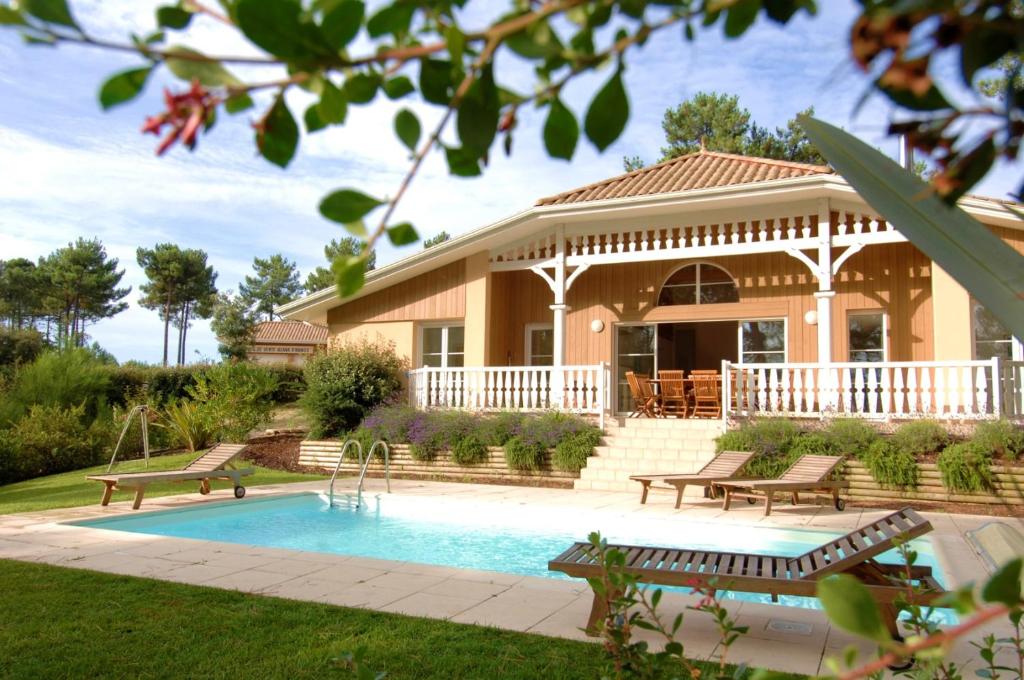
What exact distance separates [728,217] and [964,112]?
1386cm

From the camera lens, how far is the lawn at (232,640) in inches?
142

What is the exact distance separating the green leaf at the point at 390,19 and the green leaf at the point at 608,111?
19 cm

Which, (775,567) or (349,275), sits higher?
(349,275)

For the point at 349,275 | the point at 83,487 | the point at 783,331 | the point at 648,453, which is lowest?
the point at 83,487

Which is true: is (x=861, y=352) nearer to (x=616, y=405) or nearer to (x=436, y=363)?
(x=616, y=405)

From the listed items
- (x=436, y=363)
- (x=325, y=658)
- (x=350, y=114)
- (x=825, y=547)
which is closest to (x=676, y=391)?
(x=436, y=363)

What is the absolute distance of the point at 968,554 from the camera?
6.54 meters

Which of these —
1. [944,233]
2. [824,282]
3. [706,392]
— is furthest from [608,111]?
[706,392]

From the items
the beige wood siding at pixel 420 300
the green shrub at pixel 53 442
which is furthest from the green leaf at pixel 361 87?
the green shrub at pixel 53 442

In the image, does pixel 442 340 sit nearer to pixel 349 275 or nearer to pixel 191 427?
pixel 191 427

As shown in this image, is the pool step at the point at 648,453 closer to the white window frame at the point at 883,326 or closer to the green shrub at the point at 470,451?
the green shrub at the point at 470,451

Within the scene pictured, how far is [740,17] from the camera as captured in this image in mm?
721

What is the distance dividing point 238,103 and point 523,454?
12.2m

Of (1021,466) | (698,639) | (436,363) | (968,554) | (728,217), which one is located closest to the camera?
(698,639)
